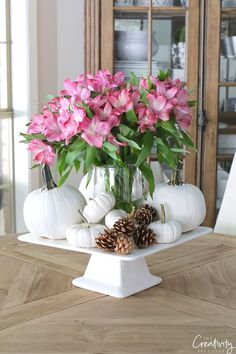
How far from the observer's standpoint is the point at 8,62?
3.14 metres

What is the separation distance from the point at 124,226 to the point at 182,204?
0.20m

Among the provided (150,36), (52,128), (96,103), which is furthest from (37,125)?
(150,36)

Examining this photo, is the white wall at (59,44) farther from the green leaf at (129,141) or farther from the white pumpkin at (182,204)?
the green leaf at (129,141)

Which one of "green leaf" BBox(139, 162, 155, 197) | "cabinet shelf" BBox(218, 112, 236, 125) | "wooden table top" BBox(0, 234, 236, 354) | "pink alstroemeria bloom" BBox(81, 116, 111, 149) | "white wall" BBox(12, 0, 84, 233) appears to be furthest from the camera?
"cabinet shelf" BBox(218, 112, 236, 125)

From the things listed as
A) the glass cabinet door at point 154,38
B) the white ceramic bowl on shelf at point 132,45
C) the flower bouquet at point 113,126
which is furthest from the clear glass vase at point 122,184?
the white ceramic bowl on shelf at point 132,45

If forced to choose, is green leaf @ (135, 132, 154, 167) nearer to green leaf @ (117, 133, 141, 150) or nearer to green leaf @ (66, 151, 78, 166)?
green leaf @ (117, 133, 141, 150)

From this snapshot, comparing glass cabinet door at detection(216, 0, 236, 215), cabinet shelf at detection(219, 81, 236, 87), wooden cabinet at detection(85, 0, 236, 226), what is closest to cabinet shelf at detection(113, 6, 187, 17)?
wooden cabinet at detection(85, 0, 236, 226)

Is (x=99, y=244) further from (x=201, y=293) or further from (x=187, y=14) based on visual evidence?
(x=187, y=14)

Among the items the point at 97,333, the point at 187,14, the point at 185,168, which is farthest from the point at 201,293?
the point at 187,14

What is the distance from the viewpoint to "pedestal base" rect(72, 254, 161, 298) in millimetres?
1312

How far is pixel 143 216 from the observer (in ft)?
4.52

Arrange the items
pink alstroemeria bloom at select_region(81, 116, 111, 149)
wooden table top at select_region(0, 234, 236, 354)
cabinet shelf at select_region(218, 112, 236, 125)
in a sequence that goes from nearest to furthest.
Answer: wooden table top at select_region(0, 234, 236, 354)
pink alstroemeria bloom at select_region(81, 116, 111, 149)
cabinet shelf at select_region(218, 112, 236, 125)

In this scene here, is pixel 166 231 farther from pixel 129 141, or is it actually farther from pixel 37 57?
pixel 37 57

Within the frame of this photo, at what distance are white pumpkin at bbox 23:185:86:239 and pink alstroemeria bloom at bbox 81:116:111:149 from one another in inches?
7.4
